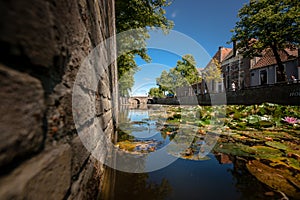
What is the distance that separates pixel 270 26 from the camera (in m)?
14.0

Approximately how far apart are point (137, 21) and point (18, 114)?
9.03 metres

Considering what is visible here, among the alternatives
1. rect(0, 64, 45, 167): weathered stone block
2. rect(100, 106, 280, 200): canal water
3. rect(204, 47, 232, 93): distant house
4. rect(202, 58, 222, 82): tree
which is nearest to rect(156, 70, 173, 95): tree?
rect(204, 47, 232, 93): distant house

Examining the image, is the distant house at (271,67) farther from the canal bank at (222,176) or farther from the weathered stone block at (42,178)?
the weathered stone block at (42,178)

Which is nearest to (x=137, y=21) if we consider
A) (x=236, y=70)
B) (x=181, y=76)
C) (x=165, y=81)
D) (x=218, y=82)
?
(x=236, y=70)

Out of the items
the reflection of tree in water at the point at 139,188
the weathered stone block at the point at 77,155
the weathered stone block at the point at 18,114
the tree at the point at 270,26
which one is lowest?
the reflection of tree in water at the point at 139,188

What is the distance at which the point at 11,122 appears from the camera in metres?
0.38

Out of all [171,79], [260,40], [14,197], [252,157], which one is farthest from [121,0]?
[171,79]

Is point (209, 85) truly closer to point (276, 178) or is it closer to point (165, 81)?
point (165, 81)

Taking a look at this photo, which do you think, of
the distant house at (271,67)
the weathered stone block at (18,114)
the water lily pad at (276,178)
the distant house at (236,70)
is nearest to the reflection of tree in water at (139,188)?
the water lily pad at (276,178)

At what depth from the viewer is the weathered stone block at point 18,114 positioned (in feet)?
1.16

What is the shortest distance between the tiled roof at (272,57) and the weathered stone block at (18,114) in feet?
71.5

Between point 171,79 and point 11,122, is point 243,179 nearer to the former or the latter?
point 11,122

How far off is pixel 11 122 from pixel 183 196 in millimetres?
1073

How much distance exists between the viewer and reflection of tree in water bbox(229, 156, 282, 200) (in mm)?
1021
